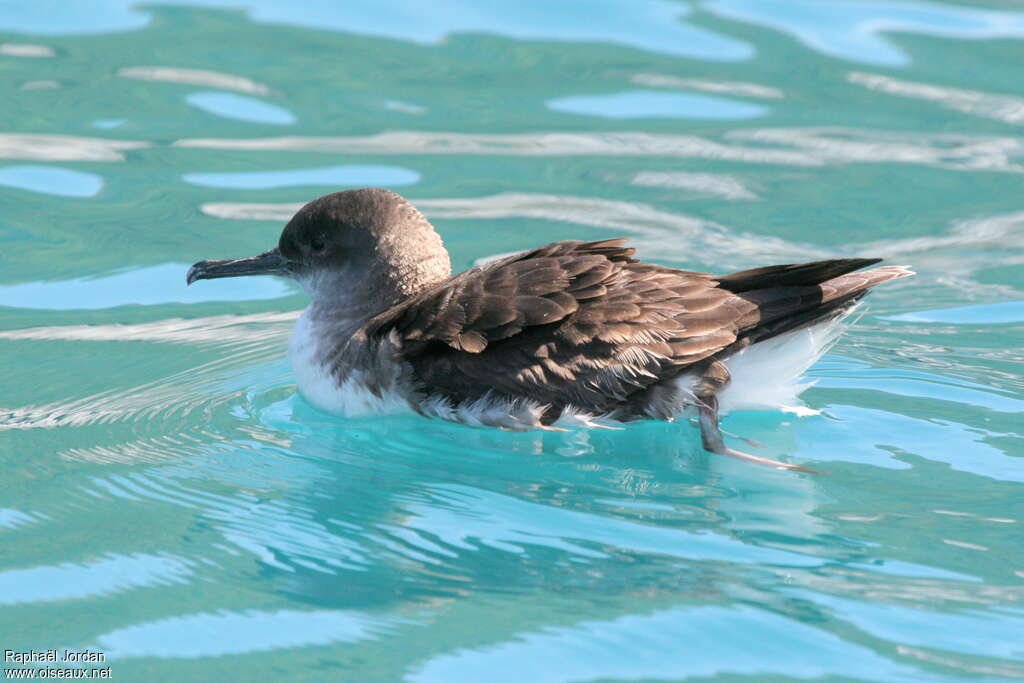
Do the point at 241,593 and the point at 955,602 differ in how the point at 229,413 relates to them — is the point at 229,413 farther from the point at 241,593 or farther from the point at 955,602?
the point at 955,602

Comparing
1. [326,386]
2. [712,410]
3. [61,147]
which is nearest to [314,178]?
[61,147]

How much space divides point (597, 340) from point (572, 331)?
0.38 feet

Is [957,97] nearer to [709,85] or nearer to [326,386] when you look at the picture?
[709,85]

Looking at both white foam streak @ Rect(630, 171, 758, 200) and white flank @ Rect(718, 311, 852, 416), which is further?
white foam streak @ Rect(630, 171, 758, 200)

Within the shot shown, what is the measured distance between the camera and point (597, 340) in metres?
5.94

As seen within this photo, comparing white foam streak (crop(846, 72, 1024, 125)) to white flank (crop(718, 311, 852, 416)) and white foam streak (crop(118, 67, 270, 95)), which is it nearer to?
white foam streak (crop(118, 67, 270, 95))

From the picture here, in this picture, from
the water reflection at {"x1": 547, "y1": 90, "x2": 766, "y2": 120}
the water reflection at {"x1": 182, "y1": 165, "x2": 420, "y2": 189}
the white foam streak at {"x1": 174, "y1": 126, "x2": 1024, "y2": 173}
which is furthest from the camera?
the water reflection at {"x1": 547, "y1": 90, "x2": 766, "y2": 120}

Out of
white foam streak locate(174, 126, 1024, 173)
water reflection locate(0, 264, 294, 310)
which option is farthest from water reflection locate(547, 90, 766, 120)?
water reflection locate(0, 264, 294, 310)

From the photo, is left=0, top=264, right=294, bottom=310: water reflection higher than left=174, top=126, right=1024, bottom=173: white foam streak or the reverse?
the reverse

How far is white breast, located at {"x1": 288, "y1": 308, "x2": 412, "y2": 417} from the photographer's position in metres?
6.42

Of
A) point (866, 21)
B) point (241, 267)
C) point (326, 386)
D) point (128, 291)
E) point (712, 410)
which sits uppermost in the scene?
point (866, 21)

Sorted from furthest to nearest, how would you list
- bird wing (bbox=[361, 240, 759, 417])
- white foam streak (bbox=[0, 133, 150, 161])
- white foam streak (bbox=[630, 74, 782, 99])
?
1. white foam streak (bbox=[630, 74, 782, 99])
2. white foam streak (bbox=[0, 133, 150, 161])
3. bird wing (bbox=[361, 240, 759, 417])

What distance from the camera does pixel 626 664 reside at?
4.54m

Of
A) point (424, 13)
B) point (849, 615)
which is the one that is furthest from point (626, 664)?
point (424, 13)
